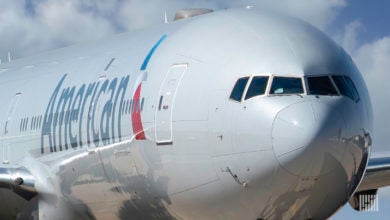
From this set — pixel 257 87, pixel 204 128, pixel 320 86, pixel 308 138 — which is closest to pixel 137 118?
pixel 204 128

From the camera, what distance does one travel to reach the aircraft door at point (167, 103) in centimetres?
1522

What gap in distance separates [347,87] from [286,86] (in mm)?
1129

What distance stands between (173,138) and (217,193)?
1.36 meters

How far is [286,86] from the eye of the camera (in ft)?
44.7

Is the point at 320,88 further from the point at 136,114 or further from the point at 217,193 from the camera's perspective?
the point at 136,114

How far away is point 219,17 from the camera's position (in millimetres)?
16031

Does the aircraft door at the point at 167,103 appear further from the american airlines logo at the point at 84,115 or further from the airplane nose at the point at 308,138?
the airplane nose at the point at 308,138

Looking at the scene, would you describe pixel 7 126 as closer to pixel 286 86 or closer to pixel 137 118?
pixel 137 118

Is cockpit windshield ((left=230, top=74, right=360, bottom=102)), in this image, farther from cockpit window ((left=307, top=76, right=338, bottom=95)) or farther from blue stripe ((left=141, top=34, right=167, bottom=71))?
blue stripe ((left=141, top=34, right=167, bottom=71))

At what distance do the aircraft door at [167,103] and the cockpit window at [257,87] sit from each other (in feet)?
5.97

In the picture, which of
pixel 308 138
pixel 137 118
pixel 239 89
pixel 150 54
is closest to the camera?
pixel 308 138

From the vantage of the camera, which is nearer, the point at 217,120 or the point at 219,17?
the point at 217,120

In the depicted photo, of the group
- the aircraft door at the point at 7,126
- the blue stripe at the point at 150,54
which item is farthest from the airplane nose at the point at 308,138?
the aircraft door at the point at 7,126

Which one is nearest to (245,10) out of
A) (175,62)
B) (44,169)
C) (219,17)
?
(219,17)
